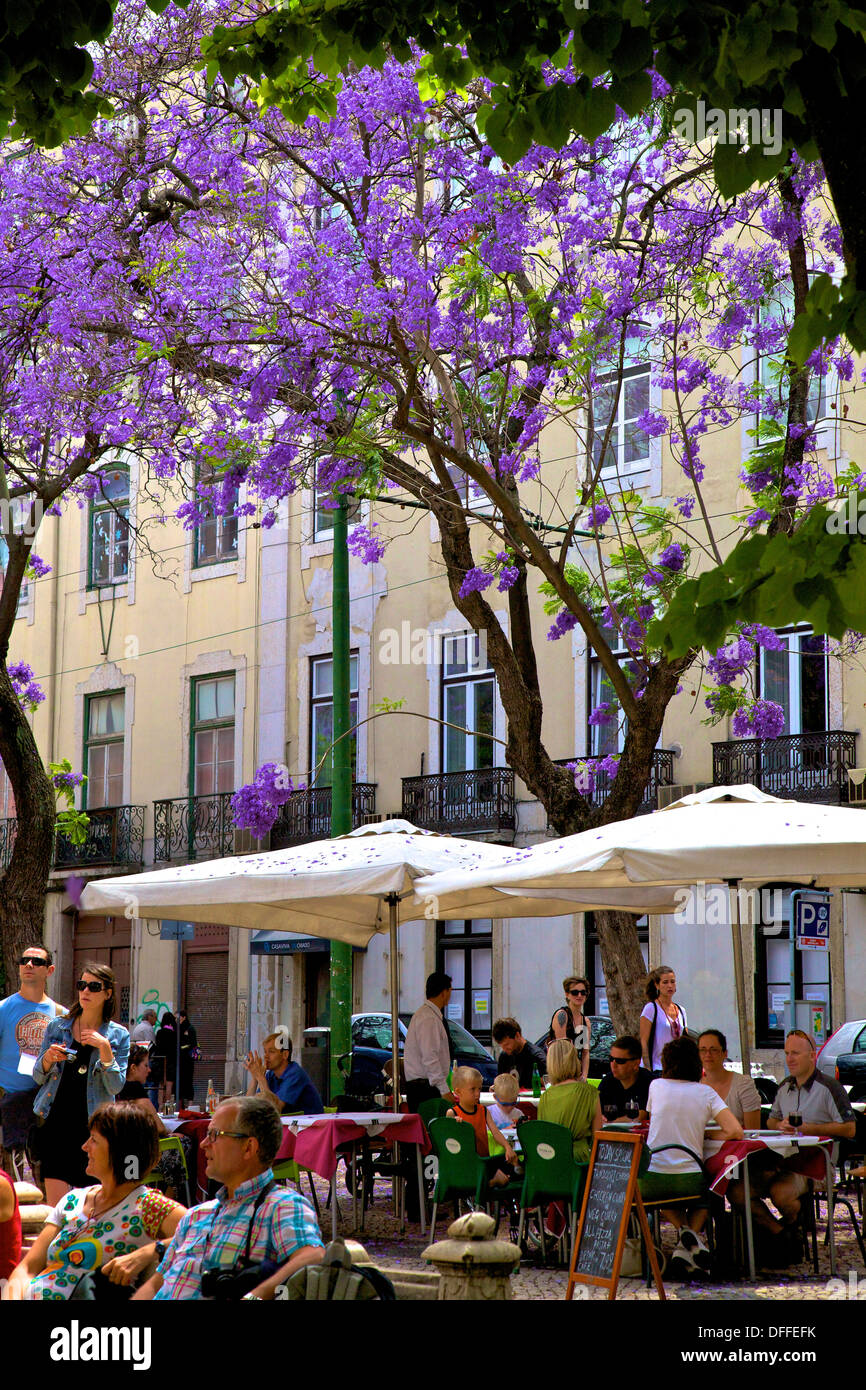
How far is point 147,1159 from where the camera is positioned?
18.4 ft

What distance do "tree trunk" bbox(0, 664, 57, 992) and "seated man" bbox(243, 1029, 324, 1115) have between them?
5.35m

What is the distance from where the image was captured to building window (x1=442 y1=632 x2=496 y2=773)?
2753cm

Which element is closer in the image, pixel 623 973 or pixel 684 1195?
pixel 684 1195

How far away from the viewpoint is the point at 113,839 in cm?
3256

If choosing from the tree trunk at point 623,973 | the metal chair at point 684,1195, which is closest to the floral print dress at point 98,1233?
the metal chair at point 684,1195

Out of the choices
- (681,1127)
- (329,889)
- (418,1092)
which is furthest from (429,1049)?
(681,1127)

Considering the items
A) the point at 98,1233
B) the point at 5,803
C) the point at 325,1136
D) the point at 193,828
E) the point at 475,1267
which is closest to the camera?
the point at 98,1233

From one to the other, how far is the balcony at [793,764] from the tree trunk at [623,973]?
9.47 meters

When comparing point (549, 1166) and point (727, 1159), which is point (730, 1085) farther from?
point (549, 1166)

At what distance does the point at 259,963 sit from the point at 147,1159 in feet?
82.1

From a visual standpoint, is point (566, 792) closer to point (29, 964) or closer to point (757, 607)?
point (29, 964)

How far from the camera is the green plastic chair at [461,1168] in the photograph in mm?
9555

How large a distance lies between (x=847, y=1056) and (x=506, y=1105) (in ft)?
25.9

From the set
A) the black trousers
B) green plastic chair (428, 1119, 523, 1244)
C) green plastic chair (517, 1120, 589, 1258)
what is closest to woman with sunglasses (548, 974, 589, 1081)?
the black trousers
